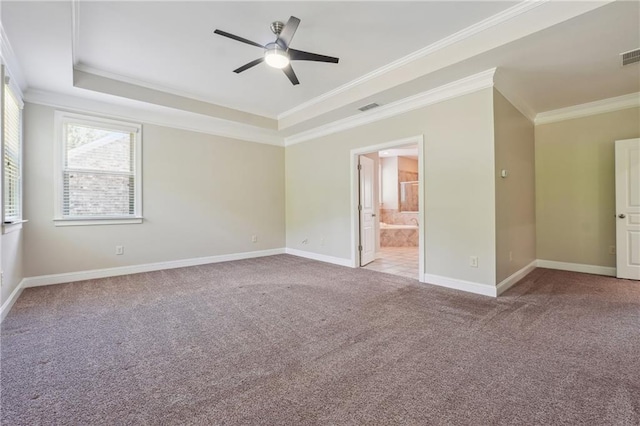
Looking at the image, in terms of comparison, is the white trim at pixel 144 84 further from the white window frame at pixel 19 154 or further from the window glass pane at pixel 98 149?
the window glass pane at pixel 98 149

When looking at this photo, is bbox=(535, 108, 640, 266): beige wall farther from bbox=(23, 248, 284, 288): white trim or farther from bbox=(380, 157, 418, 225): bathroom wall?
bbox=(23, 248, 284, 288): white trim

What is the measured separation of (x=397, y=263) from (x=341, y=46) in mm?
3845

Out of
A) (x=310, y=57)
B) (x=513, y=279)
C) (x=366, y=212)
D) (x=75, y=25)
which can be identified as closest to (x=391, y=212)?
(x=366, y=212)

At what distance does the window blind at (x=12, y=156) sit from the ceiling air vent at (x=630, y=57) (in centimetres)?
654

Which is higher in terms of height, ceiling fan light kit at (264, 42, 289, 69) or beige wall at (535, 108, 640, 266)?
ceiling fan light kit at (264, 42, 289, 69)

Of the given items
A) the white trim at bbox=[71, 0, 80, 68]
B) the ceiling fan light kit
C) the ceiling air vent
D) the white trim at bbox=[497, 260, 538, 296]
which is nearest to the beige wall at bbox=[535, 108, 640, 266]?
the white trim at bbox=[497, 260, 538, 296]

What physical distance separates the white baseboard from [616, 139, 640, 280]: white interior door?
4020 mm

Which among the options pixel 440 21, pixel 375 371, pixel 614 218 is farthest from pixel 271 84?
pixel 614 218

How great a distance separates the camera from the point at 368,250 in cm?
536

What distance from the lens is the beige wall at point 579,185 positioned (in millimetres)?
4340

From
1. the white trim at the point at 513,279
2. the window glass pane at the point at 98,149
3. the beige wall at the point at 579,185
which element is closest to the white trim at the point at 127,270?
the window glass pane at the point at 98,149

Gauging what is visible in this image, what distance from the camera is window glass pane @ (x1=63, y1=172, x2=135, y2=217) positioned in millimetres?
4063

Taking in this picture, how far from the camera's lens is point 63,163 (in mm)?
3990

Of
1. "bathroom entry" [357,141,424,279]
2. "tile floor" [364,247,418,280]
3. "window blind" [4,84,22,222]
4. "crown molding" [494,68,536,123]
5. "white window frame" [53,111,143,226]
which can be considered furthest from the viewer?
"bathroom entry" [357,141,424,279]
